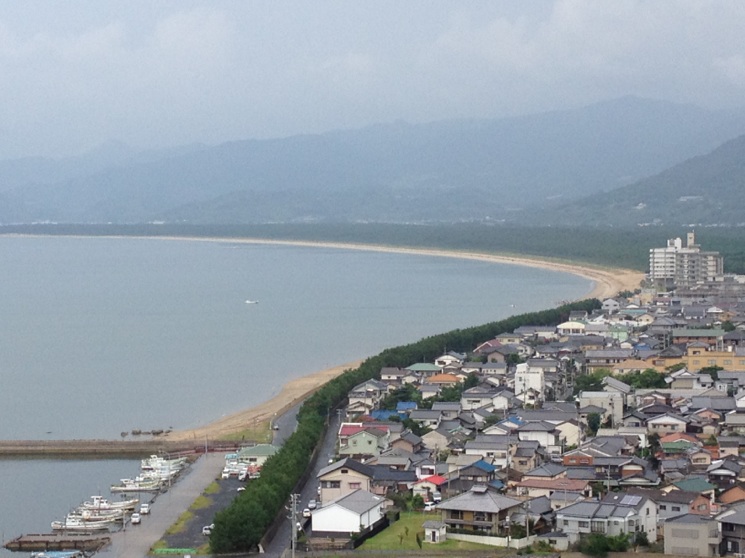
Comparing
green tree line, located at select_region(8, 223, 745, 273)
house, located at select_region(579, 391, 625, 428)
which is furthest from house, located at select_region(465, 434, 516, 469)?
green tree line, located at select_region(8, 223, 745, 273)

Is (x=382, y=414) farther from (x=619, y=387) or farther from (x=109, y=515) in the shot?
(x=109, y=515)

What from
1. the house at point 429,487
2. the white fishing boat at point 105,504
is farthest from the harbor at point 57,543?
the house at point 429,487

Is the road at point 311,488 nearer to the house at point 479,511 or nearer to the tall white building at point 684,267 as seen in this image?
the house at point 479,511

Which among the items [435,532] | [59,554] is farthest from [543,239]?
[59,554]

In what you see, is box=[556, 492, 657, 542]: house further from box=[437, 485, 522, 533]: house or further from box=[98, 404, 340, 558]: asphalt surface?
box=[98, 404, 340, 558]: asphalt surface

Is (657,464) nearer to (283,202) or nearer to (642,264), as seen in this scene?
(642,264)
